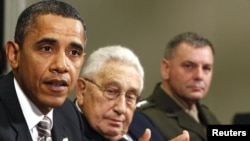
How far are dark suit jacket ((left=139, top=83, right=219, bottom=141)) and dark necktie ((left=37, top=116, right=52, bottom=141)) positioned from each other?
2.94 ft

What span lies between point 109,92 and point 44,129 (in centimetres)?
48

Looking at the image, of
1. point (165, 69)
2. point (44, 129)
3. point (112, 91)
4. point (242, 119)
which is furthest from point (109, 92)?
point (242, 119)

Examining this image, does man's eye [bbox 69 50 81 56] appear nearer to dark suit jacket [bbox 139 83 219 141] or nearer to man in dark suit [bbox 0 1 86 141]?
man in dark suit [bbox 0 1 86 141]

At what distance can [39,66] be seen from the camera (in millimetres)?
1113

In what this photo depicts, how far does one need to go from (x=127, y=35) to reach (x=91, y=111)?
4.97ft

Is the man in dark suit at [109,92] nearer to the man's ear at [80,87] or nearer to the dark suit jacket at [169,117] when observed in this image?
the man's ear at [80,87]

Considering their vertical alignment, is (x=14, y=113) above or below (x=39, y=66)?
below

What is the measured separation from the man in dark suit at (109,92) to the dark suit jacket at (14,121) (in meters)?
0.28

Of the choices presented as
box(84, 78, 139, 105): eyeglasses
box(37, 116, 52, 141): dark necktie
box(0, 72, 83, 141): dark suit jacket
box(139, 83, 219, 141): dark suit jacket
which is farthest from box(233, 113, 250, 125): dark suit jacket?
box(37, 116, 52, 141): dark necktie

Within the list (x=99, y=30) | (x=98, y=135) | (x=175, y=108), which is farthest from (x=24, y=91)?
(x=99, y=30)

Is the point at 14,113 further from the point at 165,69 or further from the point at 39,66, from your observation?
the point at 165,69

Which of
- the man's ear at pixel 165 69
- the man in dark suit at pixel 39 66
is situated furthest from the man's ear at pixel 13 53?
the man's ear at pixel 165 69

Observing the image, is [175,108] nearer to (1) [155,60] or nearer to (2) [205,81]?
(2) [205,81]

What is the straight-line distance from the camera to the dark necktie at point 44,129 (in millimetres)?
1183
